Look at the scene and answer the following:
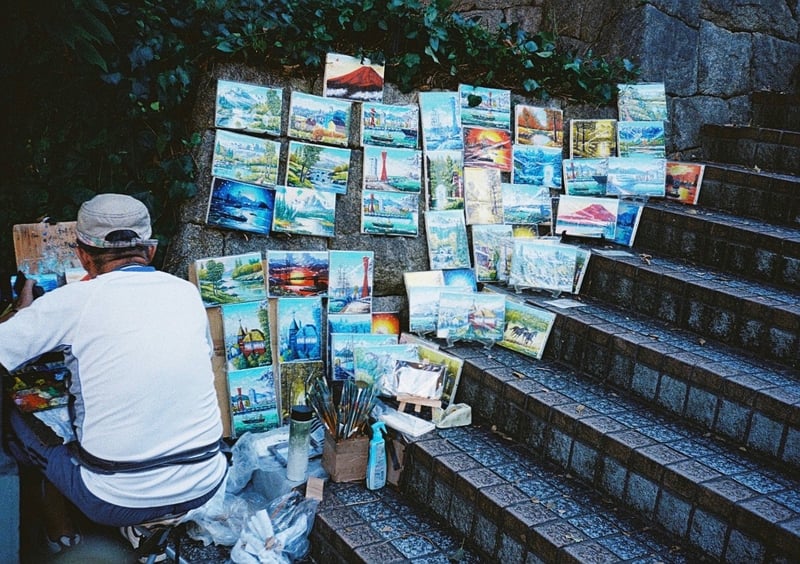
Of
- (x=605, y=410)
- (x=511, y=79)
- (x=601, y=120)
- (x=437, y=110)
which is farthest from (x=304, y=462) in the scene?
(x=601, y=120)

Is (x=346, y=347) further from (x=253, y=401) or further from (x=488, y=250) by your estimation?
(x=488, y=250)

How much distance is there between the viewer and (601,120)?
537 centimetres

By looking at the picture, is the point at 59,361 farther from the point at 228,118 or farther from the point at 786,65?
the point at 786,65

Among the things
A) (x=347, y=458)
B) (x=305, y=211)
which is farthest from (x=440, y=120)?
(x=347, y=458)

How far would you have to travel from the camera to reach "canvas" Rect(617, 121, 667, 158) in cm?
541

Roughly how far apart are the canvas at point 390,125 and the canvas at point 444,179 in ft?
0.54

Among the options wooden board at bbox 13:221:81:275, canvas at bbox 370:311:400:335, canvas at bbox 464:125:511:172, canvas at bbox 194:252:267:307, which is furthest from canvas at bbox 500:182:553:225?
wooden board at bbox 13:221:81:275

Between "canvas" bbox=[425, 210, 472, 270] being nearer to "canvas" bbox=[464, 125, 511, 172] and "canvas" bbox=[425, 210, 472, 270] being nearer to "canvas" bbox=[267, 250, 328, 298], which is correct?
"canvas" bbox=[464, 125, 511, 172]

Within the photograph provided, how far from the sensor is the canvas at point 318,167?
446 centimetres

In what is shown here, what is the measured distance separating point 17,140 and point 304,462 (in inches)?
99.7

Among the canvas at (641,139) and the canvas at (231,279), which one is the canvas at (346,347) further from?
the canvas at (641,139)

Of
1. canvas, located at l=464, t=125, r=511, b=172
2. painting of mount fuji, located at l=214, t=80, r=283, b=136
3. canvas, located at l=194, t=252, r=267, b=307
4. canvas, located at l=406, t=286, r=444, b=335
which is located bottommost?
canvas, located at l=406, t=286, r=444, b=335

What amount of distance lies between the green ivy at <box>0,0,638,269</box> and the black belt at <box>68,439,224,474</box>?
1.83 m

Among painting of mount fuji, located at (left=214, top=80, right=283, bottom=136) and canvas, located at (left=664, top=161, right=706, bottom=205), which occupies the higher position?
painting of mount fuji, located at (left=214, top=80, right=283, bottom=136)
